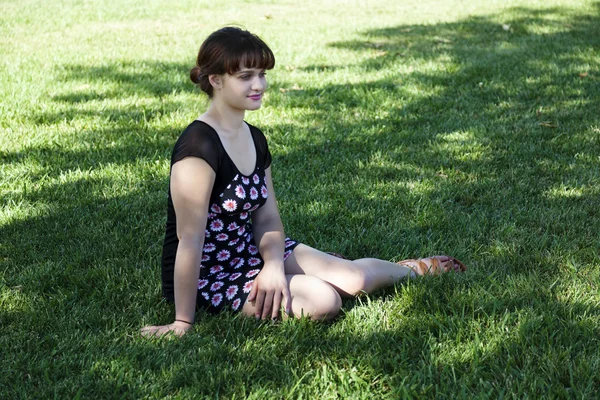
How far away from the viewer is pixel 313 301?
2.76 metres

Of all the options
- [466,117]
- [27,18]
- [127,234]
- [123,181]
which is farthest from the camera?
[27,18]

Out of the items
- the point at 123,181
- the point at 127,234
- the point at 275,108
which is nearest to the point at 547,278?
the point at 127,234

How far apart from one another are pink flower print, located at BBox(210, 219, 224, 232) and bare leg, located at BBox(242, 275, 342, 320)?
319 mm

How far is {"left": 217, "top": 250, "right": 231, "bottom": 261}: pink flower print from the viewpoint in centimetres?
290

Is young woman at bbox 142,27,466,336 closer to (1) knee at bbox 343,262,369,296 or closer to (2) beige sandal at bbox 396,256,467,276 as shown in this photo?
(1) knee at bbox 343,262,369,296

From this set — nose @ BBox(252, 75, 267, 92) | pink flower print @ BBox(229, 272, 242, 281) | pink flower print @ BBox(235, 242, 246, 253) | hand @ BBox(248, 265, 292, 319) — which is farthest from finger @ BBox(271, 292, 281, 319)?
nose @ BBox(252, 75, 267, 92)

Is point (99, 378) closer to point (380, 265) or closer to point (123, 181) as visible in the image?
point (380, 265)

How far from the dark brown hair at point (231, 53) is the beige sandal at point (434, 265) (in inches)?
43.4

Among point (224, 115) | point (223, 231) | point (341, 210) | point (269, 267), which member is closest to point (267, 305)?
point (269, 267)

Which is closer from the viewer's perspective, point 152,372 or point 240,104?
point 152,372

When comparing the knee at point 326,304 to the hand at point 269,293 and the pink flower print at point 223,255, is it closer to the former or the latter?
the hand at point 269,293

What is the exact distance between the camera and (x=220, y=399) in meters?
2.31

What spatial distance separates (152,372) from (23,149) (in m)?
2.66

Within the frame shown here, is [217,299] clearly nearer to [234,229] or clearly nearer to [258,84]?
[234,229]
